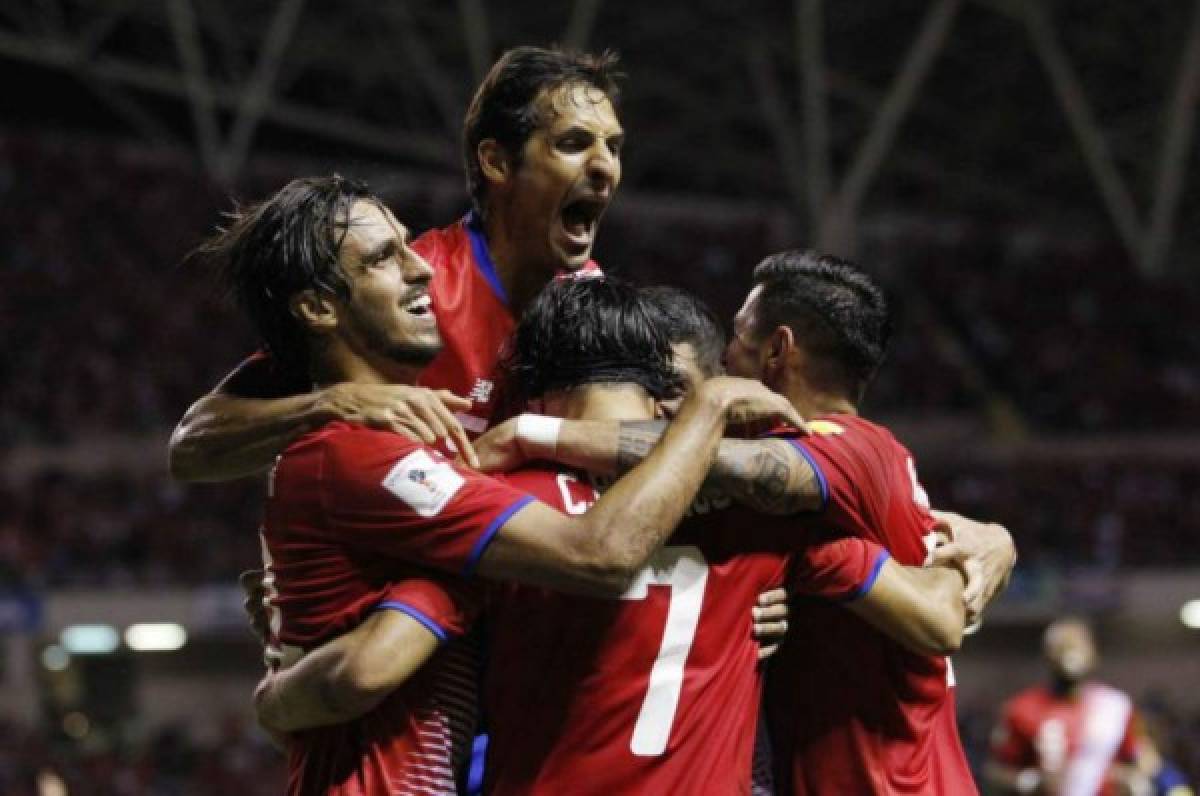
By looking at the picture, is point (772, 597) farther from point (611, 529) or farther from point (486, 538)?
point (486, 538)

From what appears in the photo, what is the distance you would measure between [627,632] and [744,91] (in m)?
28.7

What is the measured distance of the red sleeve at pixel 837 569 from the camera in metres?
3.74

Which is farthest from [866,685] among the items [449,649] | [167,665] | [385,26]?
[385,26]

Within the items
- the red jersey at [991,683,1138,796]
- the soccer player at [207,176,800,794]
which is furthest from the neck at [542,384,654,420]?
the red jersey at [991,683,1138,796]

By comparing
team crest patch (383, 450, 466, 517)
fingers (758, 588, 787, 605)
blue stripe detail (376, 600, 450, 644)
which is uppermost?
team crest patch (383, 450, 466, 517)

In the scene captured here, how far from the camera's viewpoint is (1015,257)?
30406mm

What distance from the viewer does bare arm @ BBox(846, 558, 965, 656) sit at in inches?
149

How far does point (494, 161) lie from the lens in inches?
191

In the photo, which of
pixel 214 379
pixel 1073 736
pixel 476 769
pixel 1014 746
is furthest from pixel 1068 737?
pixel 214 379

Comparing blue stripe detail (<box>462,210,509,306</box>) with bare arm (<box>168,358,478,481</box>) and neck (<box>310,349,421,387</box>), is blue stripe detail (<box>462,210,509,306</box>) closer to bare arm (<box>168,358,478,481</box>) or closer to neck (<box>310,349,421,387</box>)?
bare arm (<box>168,358,478,481</box>)

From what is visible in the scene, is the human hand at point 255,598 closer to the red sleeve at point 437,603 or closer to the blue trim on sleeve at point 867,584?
the red sleeve at point 437,603

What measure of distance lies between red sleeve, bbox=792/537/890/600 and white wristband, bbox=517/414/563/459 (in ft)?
1.81

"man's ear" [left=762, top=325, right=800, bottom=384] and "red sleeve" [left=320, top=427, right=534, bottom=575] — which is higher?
"man's ear" [left=762, top=325, right=800, bottom=384]

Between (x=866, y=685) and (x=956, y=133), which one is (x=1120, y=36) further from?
(x=866, y=685)
